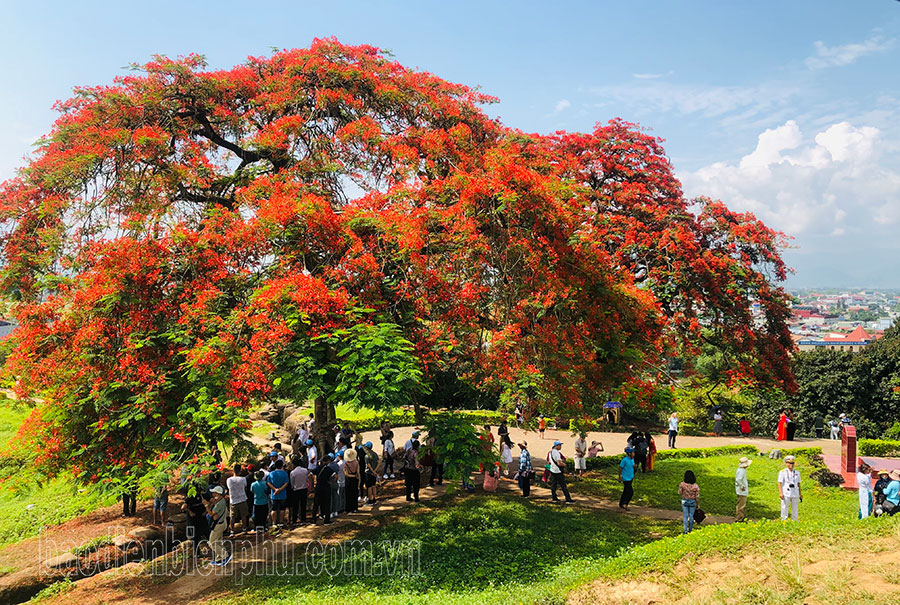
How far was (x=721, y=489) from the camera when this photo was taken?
13656mm

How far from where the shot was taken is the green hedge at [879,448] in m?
18.4

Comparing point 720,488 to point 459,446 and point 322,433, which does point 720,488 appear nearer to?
point 459,446

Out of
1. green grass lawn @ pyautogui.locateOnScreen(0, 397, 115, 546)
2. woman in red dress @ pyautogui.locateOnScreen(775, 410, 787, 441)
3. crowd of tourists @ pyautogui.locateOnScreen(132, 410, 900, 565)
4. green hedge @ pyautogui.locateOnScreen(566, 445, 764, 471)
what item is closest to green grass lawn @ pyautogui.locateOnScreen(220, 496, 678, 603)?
crowd of tourists @ pyautogui.locateOnScreen(132, 410, 900, 565)

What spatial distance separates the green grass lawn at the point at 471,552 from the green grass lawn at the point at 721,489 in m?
1.96

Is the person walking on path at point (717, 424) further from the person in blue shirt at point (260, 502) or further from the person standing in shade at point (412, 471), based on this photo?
the person in blue shirt at point (260, 502)

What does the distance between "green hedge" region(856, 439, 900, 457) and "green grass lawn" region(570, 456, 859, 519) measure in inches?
135

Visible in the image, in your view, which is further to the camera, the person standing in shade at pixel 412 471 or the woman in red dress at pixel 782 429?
the woman in red dress at pixel 782 429

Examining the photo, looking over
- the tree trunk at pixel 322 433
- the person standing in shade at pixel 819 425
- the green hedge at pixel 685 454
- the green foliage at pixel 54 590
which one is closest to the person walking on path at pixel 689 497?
the green hedge at pixel 685 454

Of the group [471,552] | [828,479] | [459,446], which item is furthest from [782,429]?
[471,552]

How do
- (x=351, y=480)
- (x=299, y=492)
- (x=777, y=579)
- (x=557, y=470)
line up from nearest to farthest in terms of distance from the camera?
(x=777, y=579), (x=299, y=492), (x=351, y=480), (x=557, y=470)

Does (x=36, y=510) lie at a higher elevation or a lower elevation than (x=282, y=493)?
lower

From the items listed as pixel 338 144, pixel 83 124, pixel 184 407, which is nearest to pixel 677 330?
pixel 338 144

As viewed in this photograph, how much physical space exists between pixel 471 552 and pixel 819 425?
20.5 m

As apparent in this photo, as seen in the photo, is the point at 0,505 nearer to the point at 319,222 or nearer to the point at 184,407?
the point at 184,407
